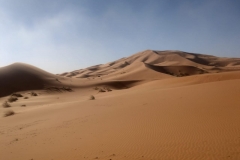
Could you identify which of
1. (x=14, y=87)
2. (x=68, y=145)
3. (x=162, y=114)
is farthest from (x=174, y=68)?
(x=68, y=145)

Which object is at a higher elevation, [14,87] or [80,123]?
[14,87]

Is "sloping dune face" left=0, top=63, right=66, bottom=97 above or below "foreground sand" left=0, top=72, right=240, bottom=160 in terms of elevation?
above

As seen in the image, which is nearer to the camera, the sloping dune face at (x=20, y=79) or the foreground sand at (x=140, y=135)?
the foreground sand at (x=140, y=135)

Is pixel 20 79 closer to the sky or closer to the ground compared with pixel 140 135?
closer to the sky

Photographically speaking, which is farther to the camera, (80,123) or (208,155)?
(80,123)

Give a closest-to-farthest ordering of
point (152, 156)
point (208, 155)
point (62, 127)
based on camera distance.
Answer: point (208, 155) < point (152, 156) < point (62, 127)

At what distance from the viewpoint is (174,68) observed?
190 ft

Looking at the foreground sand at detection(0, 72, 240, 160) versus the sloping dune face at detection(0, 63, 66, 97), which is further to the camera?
the sloping dune face at detection(0, 63, 66, 97)

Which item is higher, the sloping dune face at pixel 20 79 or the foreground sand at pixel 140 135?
the sloping dune face at pixel 20 79

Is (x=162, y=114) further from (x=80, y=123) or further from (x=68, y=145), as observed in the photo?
(x=68, y=145)

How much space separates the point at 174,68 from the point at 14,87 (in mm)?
41360

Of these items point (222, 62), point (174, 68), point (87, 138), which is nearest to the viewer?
point (87, 138)

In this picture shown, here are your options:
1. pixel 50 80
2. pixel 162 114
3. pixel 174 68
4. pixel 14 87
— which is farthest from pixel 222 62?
pixel 162 114

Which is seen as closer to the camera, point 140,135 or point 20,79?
point 140,135
